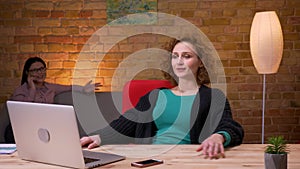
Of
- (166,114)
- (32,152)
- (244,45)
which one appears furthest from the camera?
(244,45)

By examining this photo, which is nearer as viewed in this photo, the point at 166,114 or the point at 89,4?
the point at 166,114

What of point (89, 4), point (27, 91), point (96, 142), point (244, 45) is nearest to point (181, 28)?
point (244, 45)

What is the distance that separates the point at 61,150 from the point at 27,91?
7.69 feet

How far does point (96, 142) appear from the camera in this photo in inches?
79.8

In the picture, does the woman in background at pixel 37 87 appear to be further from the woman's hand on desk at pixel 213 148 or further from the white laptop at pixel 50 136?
the woman's hand on desk at pixel 213 148

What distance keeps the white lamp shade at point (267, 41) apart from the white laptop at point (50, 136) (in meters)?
1.83

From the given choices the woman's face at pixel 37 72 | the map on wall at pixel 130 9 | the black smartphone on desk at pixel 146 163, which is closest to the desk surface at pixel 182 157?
the black smartphone on desk at pixel 146 163

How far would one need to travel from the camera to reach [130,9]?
4.12 metres

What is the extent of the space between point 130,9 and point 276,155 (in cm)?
283

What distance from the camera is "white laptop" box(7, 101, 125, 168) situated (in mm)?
1569

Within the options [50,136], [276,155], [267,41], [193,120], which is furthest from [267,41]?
[50,136]

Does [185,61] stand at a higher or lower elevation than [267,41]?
lower

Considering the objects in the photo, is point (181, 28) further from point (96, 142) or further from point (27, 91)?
point (96, 142)

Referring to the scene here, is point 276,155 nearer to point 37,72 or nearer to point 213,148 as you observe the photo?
point 213,148
